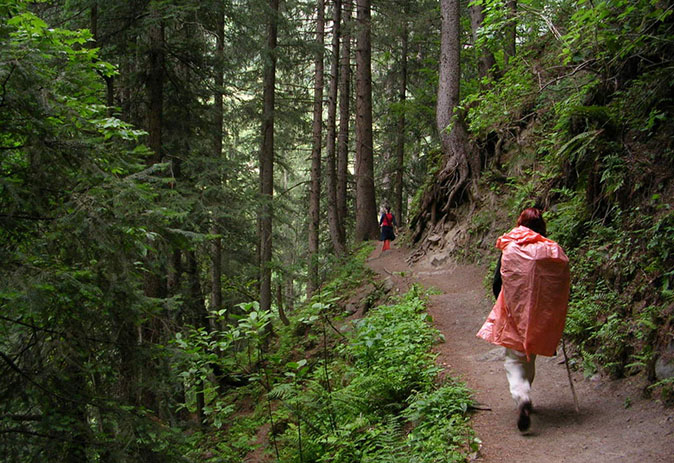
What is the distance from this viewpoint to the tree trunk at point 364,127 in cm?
1662

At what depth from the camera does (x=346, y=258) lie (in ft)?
51.2

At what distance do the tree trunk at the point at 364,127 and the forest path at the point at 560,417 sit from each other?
35.0 feet

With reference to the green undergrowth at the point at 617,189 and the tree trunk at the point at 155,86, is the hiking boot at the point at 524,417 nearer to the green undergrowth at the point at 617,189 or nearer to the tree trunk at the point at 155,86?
the green undergrowth at the point at 617,189

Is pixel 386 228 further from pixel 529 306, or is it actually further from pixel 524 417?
pixel 524 417

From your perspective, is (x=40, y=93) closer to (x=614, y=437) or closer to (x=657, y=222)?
(x=614, y=437)

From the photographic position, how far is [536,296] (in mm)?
4512

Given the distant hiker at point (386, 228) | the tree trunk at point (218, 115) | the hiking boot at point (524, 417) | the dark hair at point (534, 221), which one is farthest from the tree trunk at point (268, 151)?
the hiking boot at point (524, 417)

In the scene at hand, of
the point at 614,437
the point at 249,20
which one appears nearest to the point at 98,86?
the point at 614,437

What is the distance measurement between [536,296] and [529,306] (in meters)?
0.12

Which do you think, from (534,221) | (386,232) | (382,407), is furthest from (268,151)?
(534,221)

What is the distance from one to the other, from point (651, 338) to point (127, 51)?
33.5 ft

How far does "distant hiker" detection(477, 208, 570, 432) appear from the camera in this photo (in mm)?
4508

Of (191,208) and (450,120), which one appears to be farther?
(450,120)

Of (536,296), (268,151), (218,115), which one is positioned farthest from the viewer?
(268,151)
